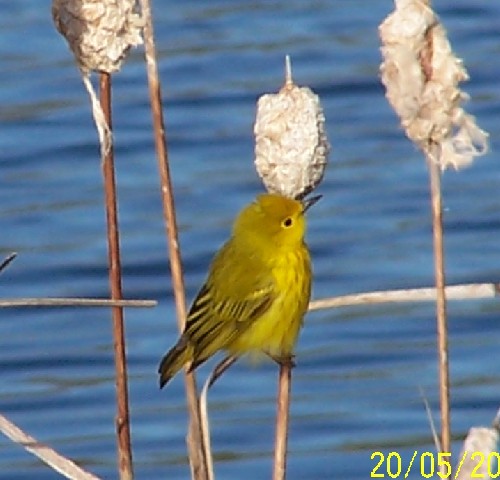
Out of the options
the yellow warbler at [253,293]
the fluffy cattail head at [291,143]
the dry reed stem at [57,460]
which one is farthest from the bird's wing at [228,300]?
the fluffy cattail head at [291,143]

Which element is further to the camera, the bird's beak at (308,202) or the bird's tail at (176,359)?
the bird's tail at (176,359)

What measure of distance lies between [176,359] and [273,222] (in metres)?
0.43

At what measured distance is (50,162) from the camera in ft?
32.2

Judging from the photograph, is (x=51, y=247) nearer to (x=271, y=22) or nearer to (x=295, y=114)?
(x=271, y=22)

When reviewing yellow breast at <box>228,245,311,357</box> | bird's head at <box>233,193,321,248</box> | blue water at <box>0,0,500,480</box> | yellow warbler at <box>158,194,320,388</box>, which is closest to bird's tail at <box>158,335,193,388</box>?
yellow warbler at <box>158,194,320,388</box>

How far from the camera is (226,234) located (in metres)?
8.88

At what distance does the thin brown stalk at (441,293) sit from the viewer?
361cm

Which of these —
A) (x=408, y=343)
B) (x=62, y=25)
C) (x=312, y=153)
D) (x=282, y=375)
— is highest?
(x=62, y=25)

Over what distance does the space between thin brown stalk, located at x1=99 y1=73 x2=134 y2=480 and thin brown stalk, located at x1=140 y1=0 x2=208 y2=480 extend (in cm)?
9

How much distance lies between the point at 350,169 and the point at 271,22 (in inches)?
66.9

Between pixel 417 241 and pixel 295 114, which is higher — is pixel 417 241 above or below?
below

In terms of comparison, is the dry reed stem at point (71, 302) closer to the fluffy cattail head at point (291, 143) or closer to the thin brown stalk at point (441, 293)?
the fluffy cattail head at point (291, 143)

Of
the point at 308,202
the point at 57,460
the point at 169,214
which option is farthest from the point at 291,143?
the point at 308,202

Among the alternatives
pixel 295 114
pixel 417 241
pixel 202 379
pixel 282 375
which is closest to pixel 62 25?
pixel 295 114
